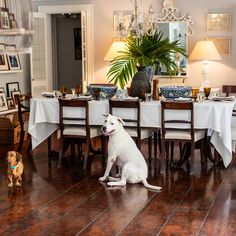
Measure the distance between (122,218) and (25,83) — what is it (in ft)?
17.7

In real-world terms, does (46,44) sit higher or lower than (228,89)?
higher

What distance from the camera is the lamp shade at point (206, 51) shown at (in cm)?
670

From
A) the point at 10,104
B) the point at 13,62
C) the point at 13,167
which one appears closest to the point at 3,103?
the point at 10,104

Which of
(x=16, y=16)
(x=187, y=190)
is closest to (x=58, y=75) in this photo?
(x=187, y=190)

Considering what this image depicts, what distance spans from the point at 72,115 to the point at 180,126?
4.20ft

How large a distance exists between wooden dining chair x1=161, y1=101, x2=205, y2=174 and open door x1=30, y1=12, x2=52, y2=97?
3882 mm

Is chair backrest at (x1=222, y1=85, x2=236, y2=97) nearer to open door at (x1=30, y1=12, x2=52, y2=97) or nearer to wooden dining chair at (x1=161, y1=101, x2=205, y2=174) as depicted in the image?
wooden dining chair at (x1=161, y1=101, x2=205, y2=174)

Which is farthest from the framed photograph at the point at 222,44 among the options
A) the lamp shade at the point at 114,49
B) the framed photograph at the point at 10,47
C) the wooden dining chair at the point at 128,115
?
the framed photograph at the point at 10,47

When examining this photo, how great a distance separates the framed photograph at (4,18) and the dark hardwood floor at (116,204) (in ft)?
7.49

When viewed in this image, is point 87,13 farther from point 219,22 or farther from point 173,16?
point 219,22

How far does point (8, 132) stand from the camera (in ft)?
20.6

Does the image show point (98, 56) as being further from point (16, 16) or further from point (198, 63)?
point (16, 16)

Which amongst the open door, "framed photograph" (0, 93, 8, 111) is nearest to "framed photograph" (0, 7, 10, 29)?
"framed photograph" (0, 93, 8, 111)

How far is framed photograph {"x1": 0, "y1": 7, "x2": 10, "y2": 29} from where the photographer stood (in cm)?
76
